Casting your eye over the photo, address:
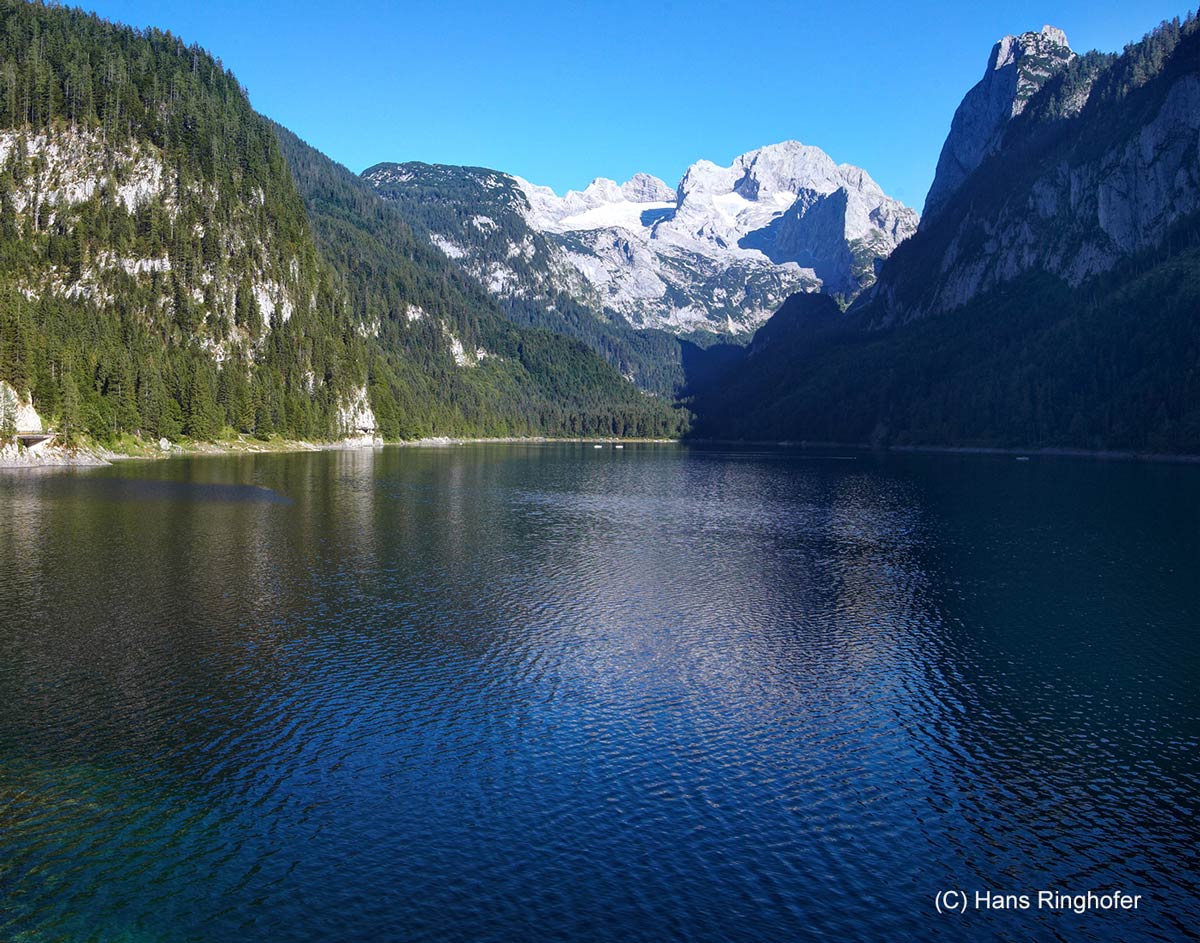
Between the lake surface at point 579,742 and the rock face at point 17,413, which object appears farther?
the rock face at point 17,413

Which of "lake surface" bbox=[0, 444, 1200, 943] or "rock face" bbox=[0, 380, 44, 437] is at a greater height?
"rock face" bbox=[0, 380, 44, 437]

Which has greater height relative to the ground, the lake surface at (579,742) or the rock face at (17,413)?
the rock face at (17,413)

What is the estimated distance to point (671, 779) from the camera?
1220 inches

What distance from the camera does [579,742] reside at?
34.3 metres

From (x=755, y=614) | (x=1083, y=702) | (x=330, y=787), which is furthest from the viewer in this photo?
(x=755, y=614)

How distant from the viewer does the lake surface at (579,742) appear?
76.0ft

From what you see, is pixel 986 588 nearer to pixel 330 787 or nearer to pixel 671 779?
pixel 671 779

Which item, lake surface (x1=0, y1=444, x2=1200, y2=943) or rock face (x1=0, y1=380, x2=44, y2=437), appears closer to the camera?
lake surface (x1=0, y1=444, x2=1200, y2=943)

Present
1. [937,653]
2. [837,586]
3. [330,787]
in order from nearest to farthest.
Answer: [330,787]
[937,653]
[837,586]

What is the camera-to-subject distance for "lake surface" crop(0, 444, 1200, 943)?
2317cm

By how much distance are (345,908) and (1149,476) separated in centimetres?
19067

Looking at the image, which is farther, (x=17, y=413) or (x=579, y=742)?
(x=17, y=413)

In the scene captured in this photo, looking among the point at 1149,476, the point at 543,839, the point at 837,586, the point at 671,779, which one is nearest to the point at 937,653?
the point at 837,586

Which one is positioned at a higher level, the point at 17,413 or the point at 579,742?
the point at 17,413
